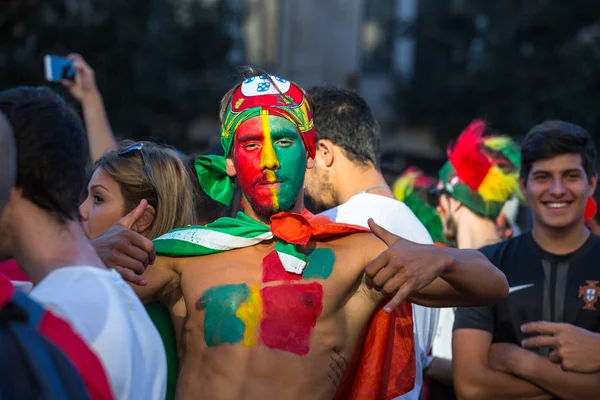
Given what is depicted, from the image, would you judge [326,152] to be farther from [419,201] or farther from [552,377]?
[419,201]

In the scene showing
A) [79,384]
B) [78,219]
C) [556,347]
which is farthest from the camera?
[556,347]

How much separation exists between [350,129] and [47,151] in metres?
2.33

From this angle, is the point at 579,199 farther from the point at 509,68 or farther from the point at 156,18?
the point at 509,68

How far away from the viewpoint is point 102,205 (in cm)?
378

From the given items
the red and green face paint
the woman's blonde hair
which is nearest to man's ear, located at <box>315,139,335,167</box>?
the woman's blonde hair

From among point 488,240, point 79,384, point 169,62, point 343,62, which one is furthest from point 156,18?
point 79,384

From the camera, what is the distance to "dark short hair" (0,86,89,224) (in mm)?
2307

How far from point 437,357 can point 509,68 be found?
46.1 ft

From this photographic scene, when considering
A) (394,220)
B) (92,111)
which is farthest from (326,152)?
(92,111)

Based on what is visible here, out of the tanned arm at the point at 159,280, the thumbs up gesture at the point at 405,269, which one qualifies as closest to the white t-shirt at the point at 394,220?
the tanned arm at the point at 159,280

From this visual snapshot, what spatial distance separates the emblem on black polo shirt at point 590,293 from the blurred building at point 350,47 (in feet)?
50.4

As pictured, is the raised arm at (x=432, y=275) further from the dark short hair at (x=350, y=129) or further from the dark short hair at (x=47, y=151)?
the dark short hair at (x=350, y=129)

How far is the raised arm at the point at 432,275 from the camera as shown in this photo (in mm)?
2984

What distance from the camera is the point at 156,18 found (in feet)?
51.6
